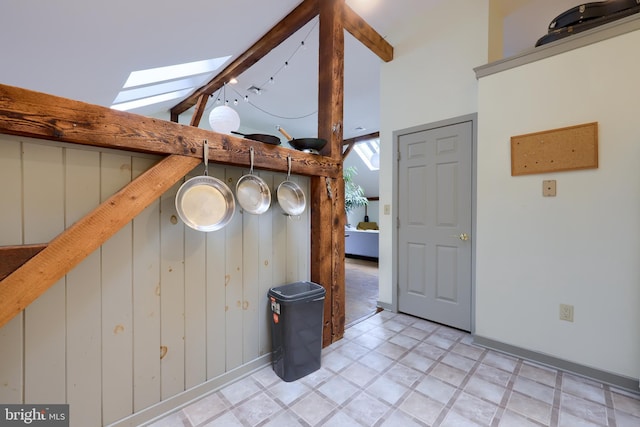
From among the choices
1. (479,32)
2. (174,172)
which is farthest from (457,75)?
(174,172)

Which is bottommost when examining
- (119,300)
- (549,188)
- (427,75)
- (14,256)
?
(119,300)

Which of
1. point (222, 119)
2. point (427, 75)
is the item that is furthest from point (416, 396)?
point (427, 75)

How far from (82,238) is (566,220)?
2.94 m

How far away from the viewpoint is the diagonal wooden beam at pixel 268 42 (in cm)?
259

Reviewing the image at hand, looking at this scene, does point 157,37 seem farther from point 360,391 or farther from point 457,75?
point 360,391

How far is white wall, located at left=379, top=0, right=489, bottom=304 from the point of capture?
2.53 meters

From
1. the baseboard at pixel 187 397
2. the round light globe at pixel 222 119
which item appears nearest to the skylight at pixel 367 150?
the round light globe at pixel 222 119

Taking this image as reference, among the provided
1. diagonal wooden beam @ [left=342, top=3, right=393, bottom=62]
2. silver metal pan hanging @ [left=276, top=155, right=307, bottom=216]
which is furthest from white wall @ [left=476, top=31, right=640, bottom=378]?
silver metal pan hanging @ [left=276, top=155, right=307, bottom=216]

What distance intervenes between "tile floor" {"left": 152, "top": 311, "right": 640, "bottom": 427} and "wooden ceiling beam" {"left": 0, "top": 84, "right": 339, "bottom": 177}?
1.47m

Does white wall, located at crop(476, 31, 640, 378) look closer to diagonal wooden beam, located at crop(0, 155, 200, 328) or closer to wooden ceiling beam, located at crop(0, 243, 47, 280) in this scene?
diagonal wooden beam, located at crop(0, 155, 200, 328)

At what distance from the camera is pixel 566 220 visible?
1900 millimetres

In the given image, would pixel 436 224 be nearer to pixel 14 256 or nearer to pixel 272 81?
pixel 14 256

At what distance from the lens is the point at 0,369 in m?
1.05

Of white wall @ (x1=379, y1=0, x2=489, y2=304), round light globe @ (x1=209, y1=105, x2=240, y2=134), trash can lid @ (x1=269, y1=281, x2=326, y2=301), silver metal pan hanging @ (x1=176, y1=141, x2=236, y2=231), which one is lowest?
trash can lid @ (x1=269, y1=281, x2=326, y2=301)
